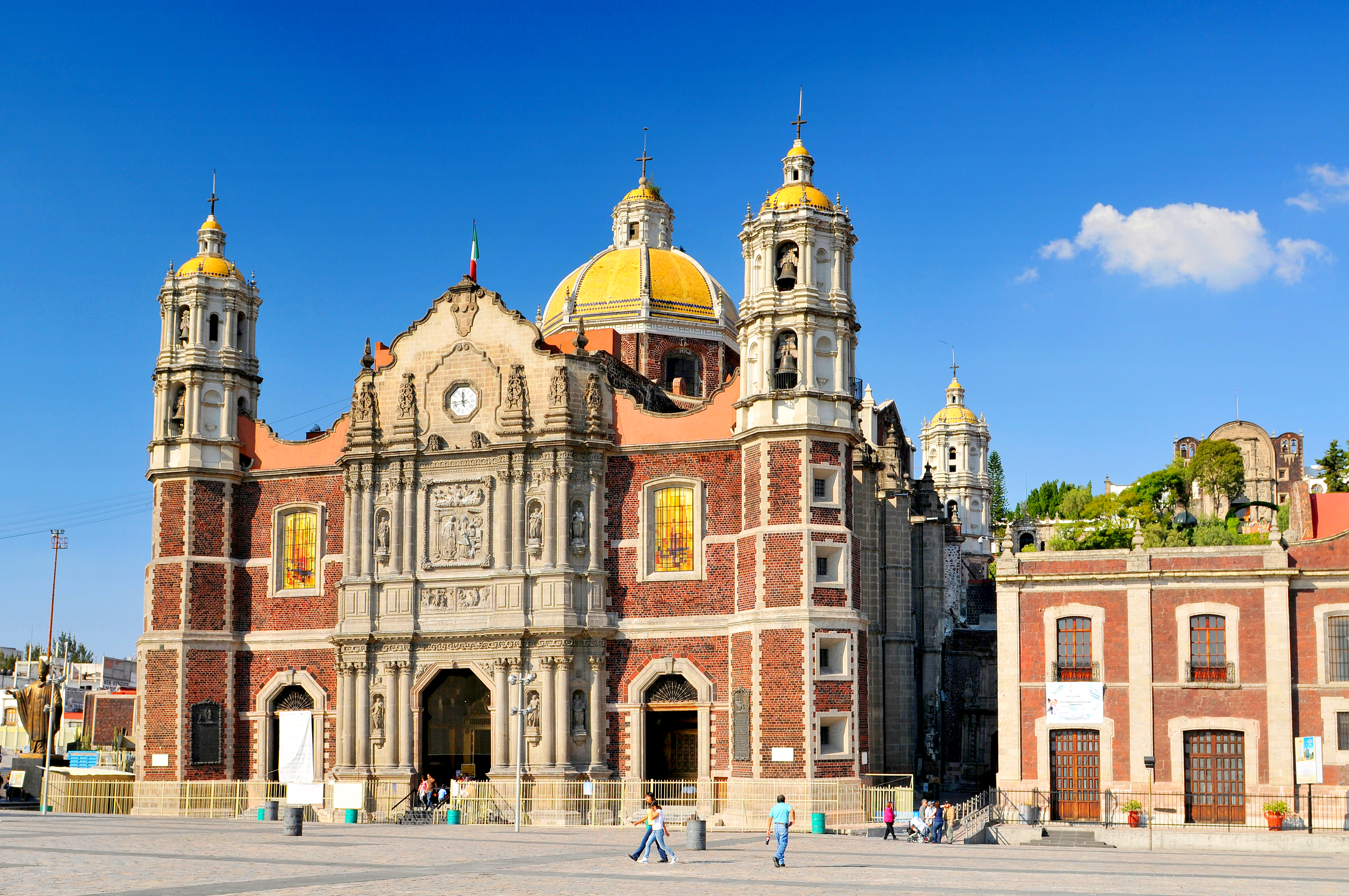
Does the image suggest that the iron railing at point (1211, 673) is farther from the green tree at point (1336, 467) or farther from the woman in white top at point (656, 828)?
the green tree at point (1336, 467)

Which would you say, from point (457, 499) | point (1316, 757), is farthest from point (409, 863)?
point (1316, 757)

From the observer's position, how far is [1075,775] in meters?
43.2

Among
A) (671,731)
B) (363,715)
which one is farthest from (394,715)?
(671,731)

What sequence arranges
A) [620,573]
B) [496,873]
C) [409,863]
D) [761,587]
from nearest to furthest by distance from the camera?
1. [496,873]
2. [409,863]
3. [761,587]
4. [620,573]

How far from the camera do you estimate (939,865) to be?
29641 millimetres

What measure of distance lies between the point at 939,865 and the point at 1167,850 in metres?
10.4

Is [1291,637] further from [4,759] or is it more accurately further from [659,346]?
[4,759]

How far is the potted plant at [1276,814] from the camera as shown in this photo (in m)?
39.3

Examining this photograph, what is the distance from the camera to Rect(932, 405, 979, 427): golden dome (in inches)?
4926

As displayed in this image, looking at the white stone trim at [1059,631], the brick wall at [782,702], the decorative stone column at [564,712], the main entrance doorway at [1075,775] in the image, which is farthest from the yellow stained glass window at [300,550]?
the main entrance doorway at [1075,775]

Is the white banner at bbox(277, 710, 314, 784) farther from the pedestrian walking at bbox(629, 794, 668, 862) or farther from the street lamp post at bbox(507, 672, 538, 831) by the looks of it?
the pedestrian walking at bbox(629, 794, 668, 862)

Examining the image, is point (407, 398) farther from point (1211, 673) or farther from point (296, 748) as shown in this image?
point (1211, 673)

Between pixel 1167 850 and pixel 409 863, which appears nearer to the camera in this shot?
pixel 409 863

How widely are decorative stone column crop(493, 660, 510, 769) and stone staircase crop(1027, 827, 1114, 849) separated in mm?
16245
